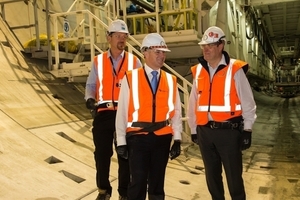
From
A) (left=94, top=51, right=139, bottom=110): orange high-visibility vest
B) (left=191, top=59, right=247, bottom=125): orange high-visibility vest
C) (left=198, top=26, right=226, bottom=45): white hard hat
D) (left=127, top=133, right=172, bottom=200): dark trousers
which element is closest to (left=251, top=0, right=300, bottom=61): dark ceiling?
(left=198, top=26, right=226, bottom=45): white hard hat

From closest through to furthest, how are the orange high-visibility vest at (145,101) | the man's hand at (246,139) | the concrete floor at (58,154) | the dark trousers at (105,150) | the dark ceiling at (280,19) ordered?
the orange high-visibility vest at (145,101) < the man's hand at (246,139) < the dark trousers at (105,150) < the concrete floor at (58,154) < the dark ceiling at (280,19)

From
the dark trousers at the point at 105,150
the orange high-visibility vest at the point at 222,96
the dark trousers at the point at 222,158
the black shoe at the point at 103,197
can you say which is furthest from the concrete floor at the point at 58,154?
the orange high-visibility vest at the point at 222,96

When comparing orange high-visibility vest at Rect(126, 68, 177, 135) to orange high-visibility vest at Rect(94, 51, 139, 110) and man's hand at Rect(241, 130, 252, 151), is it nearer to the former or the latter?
orange high-visibility vest at Rect(94, 51, 139, 110)

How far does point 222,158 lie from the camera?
307cm

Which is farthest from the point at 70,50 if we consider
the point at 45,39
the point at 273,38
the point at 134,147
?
the point at 273,38

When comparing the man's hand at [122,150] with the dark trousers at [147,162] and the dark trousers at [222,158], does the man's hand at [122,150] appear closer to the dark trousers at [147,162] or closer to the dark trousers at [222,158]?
the dark trousers at [147,162]

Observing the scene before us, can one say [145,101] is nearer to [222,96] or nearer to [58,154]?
[222,96]

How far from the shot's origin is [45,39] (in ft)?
23.4

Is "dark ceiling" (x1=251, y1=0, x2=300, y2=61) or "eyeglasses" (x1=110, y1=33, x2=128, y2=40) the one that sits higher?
"dark ceiling" (x1=251, y1=0, x2=300, y2=61)

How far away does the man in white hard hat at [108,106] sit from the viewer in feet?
11.0

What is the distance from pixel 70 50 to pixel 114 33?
14.8 feet

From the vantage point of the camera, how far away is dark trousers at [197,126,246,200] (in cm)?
302

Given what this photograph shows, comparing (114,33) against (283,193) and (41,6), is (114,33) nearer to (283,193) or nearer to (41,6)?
(283,193)

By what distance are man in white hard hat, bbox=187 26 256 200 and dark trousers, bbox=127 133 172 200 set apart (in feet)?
1.55
